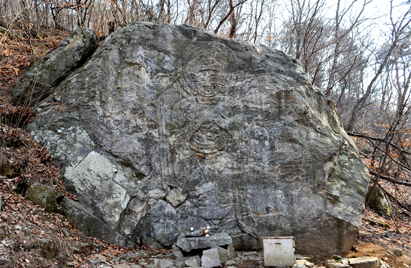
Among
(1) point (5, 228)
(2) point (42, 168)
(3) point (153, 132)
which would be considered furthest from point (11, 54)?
(1) point (5, 228)

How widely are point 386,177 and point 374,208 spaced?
2.97 ft

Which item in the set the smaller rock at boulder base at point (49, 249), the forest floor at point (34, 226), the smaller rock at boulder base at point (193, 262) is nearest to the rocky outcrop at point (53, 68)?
the forest floor at point (34, 226)

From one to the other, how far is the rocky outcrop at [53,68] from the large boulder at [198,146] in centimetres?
49

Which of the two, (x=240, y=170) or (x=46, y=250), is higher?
(x=240, y=170)

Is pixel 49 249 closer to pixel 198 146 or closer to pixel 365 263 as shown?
pixel 198 146

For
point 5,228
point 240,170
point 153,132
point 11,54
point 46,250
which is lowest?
point 46,250

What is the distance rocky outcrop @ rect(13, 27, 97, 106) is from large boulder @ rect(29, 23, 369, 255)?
1.62 ft

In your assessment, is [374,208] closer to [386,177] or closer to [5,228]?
[386,177]

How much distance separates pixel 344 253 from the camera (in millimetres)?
4633

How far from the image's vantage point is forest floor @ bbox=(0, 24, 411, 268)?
3.12 metres

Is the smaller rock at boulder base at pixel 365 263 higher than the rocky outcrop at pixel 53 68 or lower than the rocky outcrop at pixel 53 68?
lower

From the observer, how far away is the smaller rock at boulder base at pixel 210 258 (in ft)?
12.6

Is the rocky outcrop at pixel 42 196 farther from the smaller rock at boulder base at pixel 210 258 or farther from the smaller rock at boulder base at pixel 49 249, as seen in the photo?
the smaller rock at boulder base at pixel 210 258

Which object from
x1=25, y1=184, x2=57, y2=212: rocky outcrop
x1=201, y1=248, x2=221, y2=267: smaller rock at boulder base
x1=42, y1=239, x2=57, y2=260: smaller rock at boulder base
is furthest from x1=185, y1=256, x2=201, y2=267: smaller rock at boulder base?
x1=25, y1=184, x2=57, y2=212: rocky outcrop
